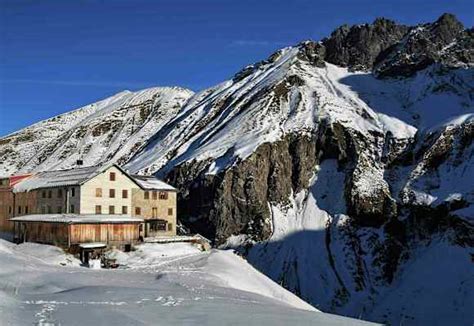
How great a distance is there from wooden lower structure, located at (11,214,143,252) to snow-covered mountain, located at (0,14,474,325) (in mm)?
34986

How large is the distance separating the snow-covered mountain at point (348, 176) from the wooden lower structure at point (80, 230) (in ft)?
115

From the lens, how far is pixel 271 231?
104 meters

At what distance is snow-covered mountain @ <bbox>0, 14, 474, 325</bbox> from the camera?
89000 mm

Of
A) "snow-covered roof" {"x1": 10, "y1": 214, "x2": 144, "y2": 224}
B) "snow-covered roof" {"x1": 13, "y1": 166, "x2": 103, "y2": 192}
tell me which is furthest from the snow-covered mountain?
"snow-covered roof" {"x1": 13, "y1": 166, "x2": 103, "y2": 192}

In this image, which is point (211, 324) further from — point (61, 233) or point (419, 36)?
point (419, 36)

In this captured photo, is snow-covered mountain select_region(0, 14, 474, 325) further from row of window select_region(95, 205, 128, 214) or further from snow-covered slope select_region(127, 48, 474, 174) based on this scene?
row of window select_region(95, 205, 128, 214)

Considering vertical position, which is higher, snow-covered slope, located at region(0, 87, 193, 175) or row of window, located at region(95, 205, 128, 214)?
snow-covered slope, located at region(0, 87, 193, 175)

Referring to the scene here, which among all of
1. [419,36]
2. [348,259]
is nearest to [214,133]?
[348,259]

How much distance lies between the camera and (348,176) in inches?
4412

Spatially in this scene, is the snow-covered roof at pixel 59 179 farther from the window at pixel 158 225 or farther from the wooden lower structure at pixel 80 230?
the window at pixel 158 225

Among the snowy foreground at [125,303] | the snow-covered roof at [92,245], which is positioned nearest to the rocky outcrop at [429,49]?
the snow-covered roof at [92,245]

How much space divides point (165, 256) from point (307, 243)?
4491 centimetres

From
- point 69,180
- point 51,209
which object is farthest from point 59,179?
→ point 51,209

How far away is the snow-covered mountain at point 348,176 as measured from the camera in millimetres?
89000
